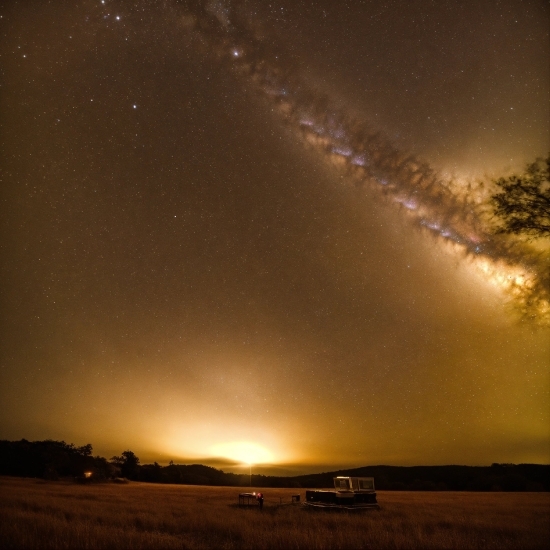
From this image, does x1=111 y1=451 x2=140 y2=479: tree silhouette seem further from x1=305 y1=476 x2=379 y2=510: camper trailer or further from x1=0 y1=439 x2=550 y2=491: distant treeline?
x1=305 y1=476 x2=379 y2=510: camper trailer

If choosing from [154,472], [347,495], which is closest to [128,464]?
[154,472]

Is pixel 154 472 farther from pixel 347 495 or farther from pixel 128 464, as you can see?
pixel 347 495

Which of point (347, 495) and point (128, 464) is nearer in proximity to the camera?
point (347, 495)

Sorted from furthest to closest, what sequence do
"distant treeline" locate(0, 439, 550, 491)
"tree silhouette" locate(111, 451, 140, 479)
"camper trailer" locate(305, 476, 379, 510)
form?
"tree silhouette" locate(111, 451, 140, 479) < "distant treeline" locate(0, 439, 550, 491) < "camper trailer" locate(305, 476, 379, 510)

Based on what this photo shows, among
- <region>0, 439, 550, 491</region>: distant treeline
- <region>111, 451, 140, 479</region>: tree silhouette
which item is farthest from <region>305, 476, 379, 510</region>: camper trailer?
<region>111, 451, 140, 479</region>: tree silhouette

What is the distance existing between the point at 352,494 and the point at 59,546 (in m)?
16.4

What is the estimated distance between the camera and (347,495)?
23.6 m

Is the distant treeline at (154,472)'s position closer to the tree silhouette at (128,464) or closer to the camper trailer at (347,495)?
the tree silhouette at (128,464)

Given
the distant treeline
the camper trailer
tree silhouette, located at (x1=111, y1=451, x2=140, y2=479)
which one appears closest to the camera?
the camper trailer

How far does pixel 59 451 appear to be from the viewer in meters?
74.6

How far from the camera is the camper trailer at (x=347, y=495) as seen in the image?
76.6ft

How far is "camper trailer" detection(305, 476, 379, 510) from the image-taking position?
23.3m

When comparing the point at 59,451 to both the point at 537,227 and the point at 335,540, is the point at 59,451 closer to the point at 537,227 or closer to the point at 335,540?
the point at 335,540

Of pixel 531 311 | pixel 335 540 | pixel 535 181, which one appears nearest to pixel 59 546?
pixel 335 540
